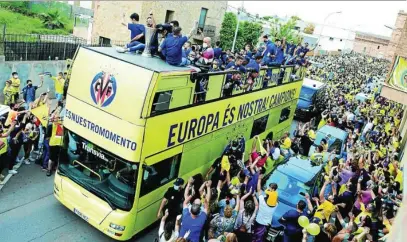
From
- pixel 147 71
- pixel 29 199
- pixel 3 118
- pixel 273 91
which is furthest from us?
pixel 273 91

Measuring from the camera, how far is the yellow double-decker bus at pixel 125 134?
21.9ft

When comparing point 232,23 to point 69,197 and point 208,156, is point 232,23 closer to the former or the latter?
point 208,156

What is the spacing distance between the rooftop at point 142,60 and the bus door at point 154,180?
5.41ft

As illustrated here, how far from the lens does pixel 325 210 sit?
771cm

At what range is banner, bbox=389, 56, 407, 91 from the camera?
44.9 ft

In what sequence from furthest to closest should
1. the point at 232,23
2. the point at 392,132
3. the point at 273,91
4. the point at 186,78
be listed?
1. the point at 232,23
2. the point at 392,132
3. the point at 273,91
4. the point at 186,78

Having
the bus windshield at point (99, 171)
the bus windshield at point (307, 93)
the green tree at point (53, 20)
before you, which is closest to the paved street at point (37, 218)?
the bus windshield at point (99, 171)

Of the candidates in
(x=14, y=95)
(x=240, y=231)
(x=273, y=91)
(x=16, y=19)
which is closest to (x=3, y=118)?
(x=14, y=95)

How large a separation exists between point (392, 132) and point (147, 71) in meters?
13.7

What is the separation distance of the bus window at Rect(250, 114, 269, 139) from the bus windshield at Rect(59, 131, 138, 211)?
6.11 metres

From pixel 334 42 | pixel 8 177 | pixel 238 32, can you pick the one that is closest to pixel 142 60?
pixel 8 177

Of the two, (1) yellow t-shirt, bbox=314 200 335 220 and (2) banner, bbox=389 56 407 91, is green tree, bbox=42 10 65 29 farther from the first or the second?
(1) yellow t-shirt, bbox=314 200 335 220

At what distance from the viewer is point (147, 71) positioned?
6594 millimetres

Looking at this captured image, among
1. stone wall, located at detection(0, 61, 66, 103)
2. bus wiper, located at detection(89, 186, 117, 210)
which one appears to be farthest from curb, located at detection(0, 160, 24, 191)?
stone wall, located at detection(0, 61, 66, 103)
